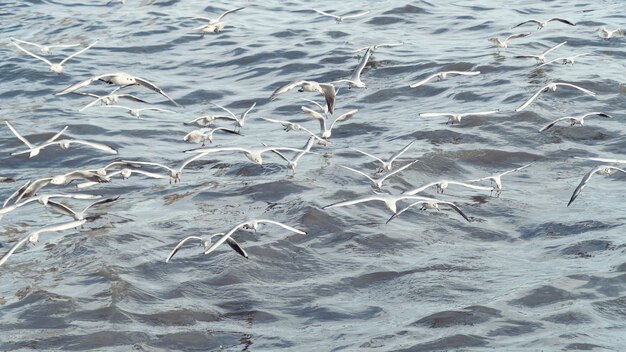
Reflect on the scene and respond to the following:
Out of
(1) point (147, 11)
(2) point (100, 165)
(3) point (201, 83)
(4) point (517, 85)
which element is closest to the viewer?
(2) point (100, 165)

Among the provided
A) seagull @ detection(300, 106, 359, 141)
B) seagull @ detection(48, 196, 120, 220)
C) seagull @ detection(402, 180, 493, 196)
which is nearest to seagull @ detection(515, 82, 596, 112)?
seagull @ detection(300, 106, 359, 141)

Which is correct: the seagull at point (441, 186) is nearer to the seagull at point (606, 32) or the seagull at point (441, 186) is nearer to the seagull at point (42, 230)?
the seagull at point (42, 230)

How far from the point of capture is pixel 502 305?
42.0 feet

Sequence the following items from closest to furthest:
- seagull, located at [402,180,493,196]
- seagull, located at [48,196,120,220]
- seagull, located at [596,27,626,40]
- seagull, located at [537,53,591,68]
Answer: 1. seagull, located at [48,196,120,220]
2. seagull, located at [402,180,493,196]
3. seagull, located at [537,53,591,68]
4. seagull, located at [596,27,626,40]

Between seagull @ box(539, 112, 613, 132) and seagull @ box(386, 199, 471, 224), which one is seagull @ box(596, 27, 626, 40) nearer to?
seagull @ box(539, 112, 613, 132)

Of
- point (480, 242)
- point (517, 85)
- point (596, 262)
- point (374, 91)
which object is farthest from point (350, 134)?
point (596, 262)

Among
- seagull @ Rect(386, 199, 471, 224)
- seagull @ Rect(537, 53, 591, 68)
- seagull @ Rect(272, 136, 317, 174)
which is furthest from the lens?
seagull @ Rect(537, 53, 591, 68)

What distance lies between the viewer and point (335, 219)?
16.1 m

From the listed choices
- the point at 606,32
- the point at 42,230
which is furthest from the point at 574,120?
the point at 42,230

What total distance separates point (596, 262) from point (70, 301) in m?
6.14

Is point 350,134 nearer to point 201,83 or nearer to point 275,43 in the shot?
point 201,83

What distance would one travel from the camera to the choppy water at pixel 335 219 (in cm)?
1259

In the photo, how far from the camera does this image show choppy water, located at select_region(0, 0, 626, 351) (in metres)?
12.6

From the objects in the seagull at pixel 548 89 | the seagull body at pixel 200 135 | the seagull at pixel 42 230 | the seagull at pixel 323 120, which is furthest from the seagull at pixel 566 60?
the seagull at pixel 42 230
